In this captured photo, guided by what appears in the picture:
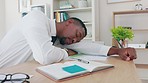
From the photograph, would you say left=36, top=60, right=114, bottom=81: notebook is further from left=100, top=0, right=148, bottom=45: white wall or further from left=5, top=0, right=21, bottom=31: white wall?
left=5, top=0, right=21, bottom=31: white wall

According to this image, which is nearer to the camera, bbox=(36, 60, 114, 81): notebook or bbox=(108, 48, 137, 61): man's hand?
bbox=(36, 60, 114, 81): notebook

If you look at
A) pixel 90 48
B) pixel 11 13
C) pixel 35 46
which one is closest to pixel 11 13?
pixel 11 13

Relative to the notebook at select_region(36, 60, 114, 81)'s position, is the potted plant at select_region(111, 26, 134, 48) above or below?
above

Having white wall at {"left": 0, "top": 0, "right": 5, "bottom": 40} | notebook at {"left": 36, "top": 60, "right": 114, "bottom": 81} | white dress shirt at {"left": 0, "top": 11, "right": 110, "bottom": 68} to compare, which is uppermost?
white wall at {"left": 0, "top": 0, "right": 5, "bottom": 40}

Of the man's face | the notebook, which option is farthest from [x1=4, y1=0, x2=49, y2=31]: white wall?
the notebook

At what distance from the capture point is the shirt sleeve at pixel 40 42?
40.1 inches

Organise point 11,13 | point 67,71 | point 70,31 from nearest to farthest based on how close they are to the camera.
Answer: point 67,71
point 70,31
point 11,13

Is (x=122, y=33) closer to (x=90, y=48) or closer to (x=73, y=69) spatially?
(x=90, y=48)

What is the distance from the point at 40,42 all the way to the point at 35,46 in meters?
0.04

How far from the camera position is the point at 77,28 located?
1.33 m

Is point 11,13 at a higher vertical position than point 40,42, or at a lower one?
higher

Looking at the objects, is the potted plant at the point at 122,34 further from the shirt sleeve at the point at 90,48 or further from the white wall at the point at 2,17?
the white wall at the point at 2,17

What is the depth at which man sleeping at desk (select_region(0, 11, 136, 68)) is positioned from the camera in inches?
41.3

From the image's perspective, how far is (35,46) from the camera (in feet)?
3.40
